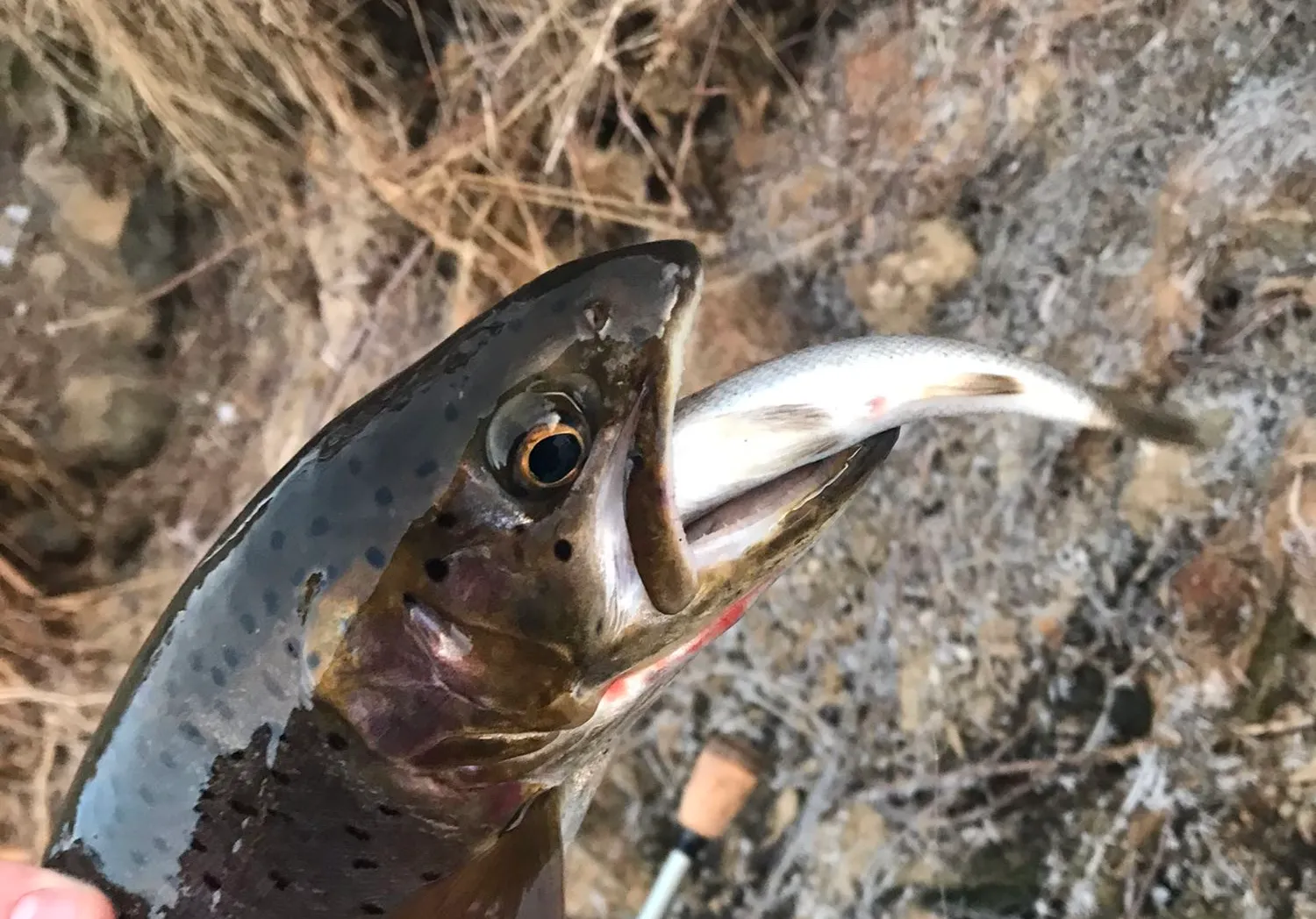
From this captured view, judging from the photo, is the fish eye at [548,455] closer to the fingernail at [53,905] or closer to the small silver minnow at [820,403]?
the small silver minnow at [820,403]

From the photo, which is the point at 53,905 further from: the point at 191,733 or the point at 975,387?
the point at 975,387

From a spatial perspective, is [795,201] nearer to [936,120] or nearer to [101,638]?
[936,120]

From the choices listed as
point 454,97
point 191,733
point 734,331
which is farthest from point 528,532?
point 454,97

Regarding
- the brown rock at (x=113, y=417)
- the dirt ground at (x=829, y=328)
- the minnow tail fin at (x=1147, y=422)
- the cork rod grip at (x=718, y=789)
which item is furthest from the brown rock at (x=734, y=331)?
the brown rock at (x=113, y=417)

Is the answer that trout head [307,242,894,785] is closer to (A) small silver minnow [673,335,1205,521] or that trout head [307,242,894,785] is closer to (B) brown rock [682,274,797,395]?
(A) small silver minnow [673,335,1205,521]

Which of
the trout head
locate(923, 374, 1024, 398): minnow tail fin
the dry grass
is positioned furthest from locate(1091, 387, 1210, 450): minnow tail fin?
the dry grass

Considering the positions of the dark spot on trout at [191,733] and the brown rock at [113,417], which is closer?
the dark spot on trout at [191,733]
